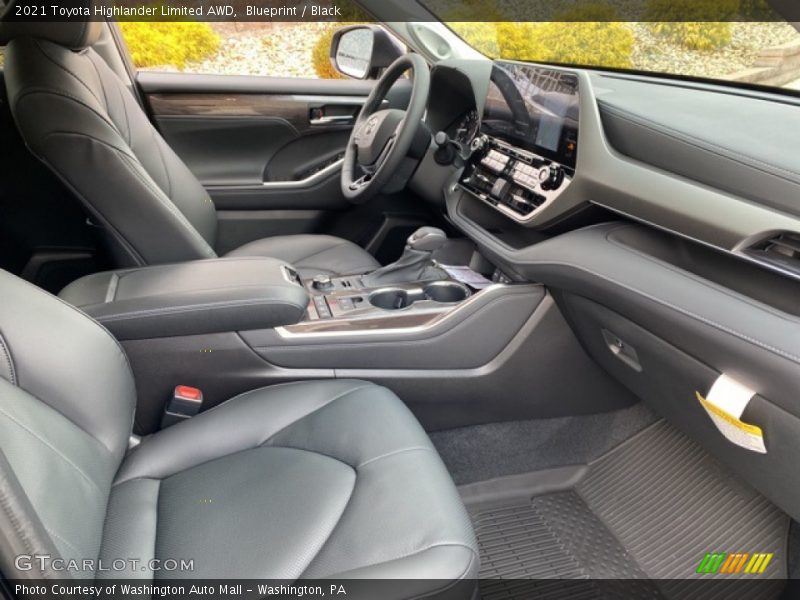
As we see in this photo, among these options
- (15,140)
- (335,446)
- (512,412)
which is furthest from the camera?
(15,140)

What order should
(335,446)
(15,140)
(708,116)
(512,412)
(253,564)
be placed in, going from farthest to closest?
1. (15,140)
2. (512,412)
3. (708,116)
4. (335,446)
5. (253,564)

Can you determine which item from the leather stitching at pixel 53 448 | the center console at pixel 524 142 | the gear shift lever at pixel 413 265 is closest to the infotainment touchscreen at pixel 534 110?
the center console at pixel 524 142

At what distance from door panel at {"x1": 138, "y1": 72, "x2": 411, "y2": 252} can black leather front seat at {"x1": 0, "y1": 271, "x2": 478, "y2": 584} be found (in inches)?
52.5

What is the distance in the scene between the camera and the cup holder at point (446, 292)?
5.28ft

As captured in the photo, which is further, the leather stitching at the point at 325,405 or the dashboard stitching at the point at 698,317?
the leather stitching at the point at 325,405

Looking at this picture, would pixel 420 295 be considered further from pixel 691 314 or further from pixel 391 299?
pixel 691 314

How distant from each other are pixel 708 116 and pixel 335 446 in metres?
0.90

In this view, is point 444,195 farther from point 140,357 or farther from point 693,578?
point 693,578

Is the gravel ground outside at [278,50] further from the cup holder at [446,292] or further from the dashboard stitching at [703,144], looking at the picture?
the cup holder at [446,292]

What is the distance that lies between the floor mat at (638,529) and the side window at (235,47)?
1.82 m

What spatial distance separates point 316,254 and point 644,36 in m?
1.13

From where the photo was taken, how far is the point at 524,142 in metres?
1.56

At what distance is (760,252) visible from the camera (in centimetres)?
93

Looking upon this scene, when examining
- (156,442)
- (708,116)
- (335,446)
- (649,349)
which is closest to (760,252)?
(649,349)
